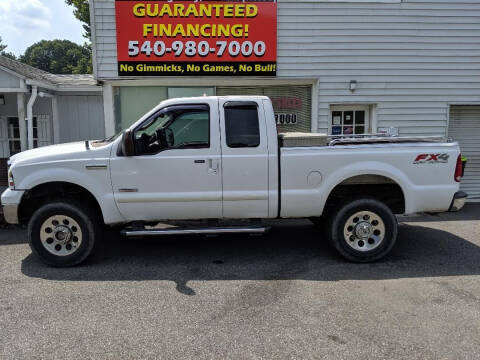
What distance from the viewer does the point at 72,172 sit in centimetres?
479

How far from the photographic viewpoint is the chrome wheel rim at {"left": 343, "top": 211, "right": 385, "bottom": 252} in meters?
5.04

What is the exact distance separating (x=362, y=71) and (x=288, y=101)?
→ 1776mm

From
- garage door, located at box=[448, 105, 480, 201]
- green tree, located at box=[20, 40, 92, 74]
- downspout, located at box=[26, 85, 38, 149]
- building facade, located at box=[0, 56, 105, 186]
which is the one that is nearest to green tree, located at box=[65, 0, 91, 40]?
building facade, located at box=[0, 56, 105, 186]

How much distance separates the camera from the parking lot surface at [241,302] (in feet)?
10.4

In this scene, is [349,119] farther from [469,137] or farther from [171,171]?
[171,171]

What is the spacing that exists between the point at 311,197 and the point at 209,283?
1.70 meters

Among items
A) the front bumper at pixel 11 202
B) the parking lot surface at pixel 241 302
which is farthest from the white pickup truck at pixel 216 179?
the parking lot surface at pixel 241 302

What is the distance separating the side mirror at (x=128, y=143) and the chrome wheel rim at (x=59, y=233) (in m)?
1.15

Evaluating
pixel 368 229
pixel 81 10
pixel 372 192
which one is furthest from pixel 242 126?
pixel 81 10

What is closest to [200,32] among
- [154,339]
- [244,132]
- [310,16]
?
[310,16]

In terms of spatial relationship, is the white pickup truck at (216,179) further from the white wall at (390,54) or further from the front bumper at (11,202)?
the white wall at (390,54)

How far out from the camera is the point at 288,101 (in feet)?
29.5

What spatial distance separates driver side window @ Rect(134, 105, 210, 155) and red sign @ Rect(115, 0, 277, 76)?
3.56 m

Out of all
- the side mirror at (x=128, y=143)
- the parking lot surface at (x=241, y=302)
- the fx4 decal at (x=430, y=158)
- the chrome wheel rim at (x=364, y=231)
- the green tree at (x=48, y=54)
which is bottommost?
the parking lot surface at (x=241, y=302)
